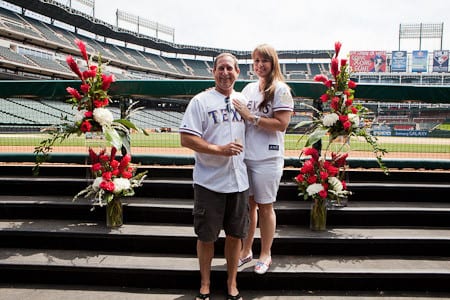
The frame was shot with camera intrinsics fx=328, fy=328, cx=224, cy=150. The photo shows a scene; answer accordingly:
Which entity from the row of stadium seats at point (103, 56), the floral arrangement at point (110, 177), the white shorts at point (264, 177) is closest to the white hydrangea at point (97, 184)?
the floral arrangement at point (110, 177)

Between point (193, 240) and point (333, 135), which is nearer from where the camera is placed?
point (193, 240)

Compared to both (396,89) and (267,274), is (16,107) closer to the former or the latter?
(267,274)

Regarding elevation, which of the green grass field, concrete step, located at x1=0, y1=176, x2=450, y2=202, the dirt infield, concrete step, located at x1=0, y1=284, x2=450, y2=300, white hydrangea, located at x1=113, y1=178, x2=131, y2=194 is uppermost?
the green grass field

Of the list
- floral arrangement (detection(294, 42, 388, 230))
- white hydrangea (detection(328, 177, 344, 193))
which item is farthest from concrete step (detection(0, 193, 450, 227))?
white hydrangea (detection(328, 177, 344, 193))

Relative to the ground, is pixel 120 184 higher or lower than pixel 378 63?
lower

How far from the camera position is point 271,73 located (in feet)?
8.17

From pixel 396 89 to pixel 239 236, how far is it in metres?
2.91

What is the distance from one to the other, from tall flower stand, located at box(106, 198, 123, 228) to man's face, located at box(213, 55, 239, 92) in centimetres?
169

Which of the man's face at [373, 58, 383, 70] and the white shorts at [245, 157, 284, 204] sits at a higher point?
the man's face at [373, 58, 383, 70]

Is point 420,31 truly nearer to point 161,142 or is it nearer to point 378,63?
point 378,63

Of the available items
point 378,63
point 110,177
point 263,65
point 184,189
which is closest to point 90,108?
point 110,177

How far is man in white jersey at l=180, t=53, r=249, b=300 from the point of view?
7.29ft

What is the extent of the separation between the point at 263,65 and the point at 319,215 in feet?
5.24

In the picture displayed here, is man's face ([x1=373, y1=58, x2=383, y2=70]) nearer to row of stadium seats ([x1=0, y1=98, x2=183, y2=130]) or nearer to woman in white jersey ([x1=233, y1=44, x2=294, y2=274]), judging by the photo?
row of stadium seats ([x1=0, y1=98, x2=183, y2=130])
